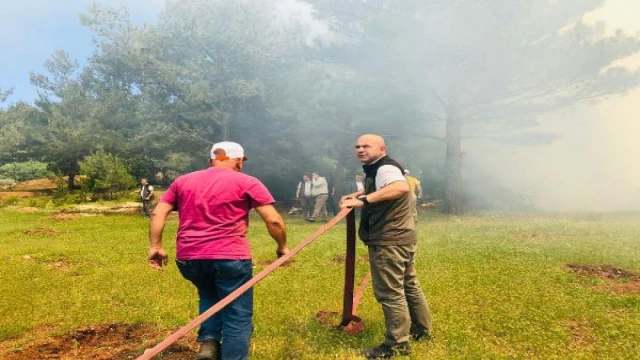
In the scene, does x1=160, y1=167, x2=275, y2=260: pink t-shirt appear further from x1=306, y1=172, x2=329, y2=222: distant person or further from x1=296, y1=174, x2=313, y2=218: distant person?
x1=296, y1=174, x2=313, y2=218: distant person

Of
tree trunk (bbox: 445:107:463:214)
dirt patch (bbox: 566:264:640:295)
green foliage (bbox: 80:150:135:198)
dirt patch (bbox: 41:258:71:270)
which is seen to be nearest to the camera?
dirt patch (bbox: 566:264:640:295)

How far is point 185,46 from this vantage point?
80.6 ft

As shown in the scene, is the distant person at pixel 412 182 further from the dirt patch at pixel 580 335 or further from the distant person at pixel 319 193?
the distant person at pixel 319 193

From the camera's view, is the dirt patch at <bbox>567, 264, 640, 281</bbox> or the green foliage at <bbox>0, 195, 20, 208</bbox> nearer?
the dirt patch at <bbox>567, 264, 640, 281</bbox>

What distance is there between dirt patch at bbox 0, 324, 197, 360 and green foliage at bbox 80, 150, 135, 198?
18.4m

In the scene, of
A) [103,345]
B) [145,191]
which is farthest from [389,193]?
[145,191]

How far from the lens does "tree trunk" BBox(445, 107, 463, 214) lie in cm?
2044

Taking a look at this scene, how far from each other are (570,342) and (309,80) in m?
18.3

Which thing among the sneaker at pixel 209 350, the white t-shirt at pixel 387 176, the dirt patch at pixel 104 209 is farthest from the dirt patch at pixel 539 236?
the dirt patch at pixel 104 209

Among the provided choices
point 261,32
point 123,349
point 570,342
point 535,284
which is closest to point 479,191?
point 261,32

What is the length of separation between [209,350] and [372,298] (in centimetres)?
297

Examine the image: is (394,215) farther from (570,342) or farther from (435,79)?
(435,79)

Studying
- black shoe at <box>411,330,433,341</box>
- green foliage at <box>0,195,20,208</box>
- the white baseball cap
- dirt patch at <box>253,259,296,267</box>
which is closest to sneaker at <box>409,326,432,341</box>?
black shoe at <box>411,330,433,341</box>

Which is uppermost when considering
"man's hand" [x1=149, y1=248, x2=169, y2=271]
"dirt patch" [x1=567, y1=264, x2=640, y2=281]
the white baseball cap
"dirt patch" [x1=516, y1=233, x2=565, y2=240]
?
the white baseball cap
